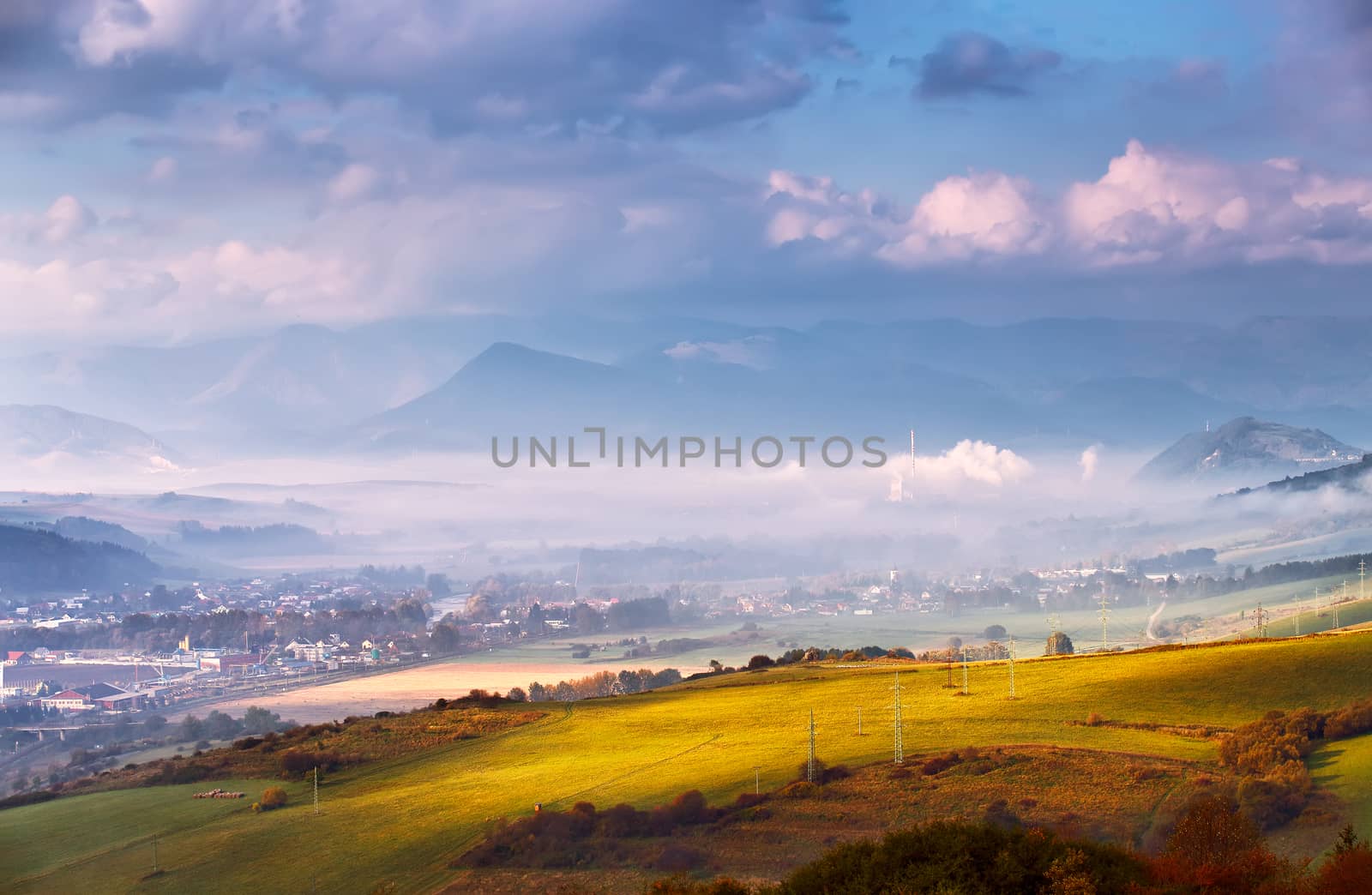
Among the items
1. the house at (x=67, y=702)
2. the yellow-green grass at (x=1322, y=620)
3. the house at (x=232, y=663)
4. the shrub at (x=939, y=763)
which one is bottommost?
the house at (x=67, y=702)

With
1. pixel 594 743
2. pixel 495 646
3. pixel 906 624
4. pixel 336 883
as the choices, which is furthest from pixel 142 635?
pixel 336 883

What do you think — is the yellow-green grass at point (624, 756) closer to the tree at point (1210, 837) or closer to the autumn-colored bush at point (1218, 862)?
the tree at point (1210, 837)

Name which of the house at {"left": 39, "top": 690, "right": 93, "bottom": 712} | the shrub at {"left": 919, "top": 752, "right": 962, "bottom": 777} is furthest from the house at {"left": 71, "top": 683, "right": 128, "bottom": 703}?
the shrub at {"left": 919, "top": 752, "right": 962, "bottom": 777}

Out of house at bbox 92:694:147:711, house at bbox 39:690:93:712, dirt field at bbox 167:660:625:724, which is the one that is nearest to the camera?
dirt field at bbox 167:660:625:724

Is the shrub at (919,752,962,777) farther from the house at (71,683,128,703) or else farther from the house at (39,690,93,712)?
the house at (71,683,128,703)

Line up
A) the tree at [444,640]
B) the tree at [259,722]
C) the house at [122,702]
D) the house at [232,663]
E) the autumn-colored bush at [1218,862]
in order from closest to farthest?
the autumn-colored bush at [1218,862] → the tree at [259,722] → the house at [122,702] → the house at [232,663] → the tree at [444,640]

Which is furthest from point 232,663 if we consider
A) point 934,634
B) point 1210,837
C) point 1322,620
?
point 1210,837

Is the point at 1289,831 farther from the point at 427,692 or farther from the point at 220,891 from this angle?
the point at 427,692

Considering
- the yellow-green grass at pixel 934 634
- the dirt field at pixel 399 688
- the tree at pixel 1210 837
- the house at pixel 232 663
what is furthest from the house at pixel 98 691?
the tree at pixel 1210 837
